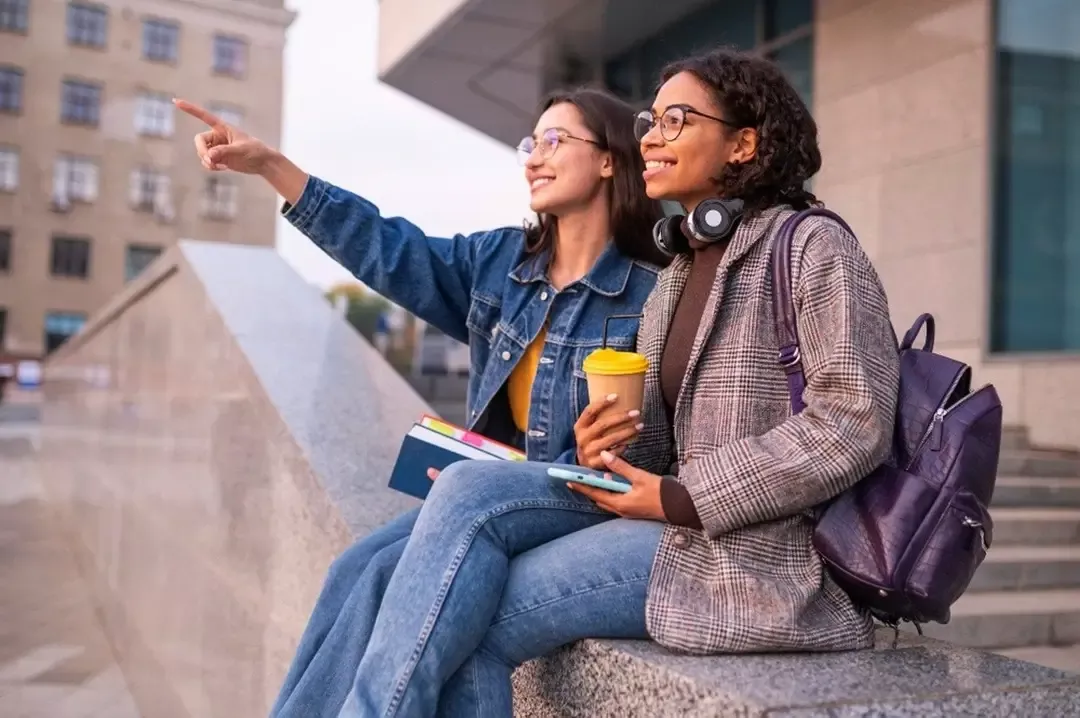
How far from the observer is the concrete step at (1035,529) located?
4.87m

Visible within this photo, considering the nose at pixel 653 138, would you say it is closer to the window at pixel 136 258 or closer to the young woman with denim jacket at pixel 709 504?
the young woman with denim jacket at pixel 709 504

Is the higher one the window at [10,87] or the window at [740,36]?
the window at [10,87]

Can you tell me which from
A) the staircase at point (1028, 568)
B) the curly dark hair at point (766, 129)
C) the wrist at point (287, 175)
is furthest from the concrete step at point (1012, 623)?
the wrist at point (287, 175)

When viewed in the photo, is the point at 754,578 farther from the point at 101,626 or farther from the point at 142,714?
the point at 101,626

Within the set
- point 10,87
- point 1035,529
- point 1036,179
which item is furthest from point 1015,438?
point 10,87

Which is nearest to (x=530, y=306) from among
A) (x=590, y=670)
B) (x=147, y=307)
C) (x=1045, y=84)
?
(x=590, y=670)

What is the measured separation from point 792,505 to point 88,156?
4022 centimetres

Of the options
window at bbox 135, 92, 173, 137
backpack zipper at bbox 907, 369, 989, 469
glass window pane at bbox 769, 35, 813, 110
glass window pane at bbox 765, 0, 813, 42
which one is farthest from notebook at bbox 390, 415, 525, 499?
window at bbox 135, 92, 173, 137

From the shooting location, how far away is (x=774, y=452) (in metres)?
1.72

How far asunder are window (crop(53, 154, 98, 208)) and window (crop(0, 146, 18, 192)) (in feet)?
4.26

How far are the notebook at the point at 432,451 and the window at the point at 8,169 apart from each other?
39.6 meters

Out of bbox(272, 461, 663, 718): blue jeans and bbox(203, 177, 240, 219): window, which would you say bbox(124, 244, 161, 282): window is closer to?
bbox(203, 177, 240, 219): window

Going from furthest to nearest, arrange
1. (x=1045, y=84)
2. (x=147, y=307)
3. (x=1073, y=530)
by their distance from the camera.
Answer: (x=1045, y=84) < (x=147, y=307) < (x=1073, y=530)

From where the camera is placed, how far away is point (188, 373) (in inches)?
183
